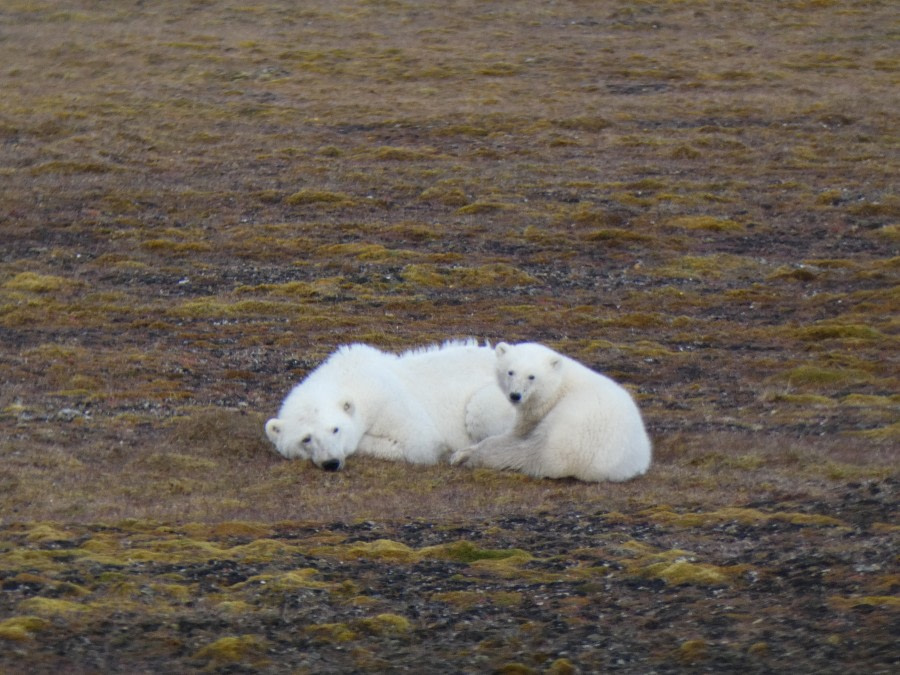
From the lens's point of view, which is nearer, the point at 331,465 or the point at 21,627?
the point at 21,627

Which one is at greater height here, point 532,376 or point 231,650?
point 532,376

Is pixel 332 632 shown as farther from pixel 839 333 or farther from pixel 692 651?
pixel 839 333

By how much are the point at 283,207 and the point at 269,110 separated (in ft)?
31.2

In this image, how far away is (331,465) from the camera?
505 inches

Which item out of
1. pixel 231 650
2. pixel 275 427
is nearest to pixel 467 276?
pixel 275 427

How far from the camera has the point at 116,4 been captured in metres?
51.8

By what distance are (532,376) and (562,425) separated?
0.58 m

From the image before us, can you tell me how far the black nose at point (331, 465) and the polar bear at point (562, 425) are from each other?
1412mm

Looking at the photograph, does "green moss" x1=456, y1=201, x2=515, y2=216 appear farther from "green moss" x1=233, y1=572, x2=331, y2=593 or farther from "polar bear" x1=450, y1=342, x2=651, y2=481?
"green moss" x1=233, y1=572, x2=331, y2=593

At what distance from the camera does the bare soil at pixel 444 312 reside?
8.52 meters

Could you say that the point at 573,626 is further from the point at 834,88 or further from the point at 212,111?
the point at 834,88

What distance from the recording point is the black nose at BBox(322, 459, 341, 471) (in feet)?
42.0

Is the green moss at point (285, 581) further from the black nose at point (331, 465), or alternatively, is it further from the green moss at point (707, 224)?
the green moss at point (707, 224)

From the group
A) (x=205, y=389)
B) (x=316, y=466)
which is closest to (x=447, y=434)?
(x=316, y=466)
